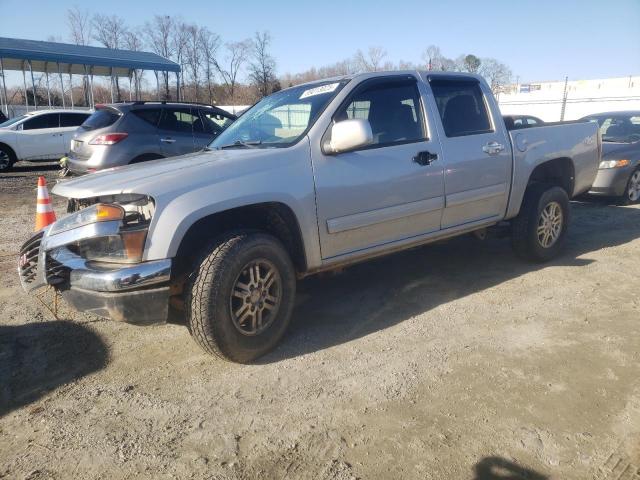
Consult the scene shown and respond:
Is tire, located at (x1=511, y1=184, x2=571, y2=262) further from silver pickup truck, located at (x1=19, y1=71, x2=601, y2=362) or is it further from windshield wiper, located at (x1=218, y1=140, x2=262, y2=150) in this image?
windshield wiper, located at (x1=218, y1=140, x2=262, y2=150)

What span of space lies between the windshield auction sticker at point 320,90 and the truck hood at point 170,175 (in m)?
0.72

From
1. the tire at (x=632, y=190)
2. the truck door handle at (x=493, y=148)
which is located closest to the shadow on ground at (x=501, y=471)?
the truck door handle at (x=493, y=148)

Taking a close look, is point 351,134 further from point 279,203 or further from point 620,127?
point 620,127

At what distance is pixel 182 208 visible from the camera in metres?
2.79

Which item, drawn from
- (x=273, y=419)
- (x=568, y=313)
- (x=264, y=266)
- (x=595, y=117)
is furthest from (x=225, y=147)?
(x=595, y=117)

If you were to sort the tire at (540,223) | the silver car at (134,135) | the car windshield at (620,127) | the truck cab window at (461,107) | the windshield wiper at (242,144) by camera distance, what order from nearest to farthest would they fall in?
1. the windshield wiper at (242,144)
2. the truck cab window at (461,107)
3. the tire at (540,223)
4. the silver car at (134,135)
5. the car windshield at (620,127)

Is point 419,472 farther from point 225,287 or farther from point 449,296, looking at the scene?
point 449,296

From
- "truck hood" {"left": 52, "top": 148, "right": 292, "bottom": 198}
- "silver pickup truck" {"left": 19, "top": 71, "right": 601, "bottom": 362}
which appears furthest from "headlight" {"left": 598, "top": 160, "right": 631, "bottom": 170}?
"truck hood" {"left": 52, "top": 148, "right": 292, "bottom": 198}

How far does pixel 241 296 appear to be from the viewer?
3.06 metres

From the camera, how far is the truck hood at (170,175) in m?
2.86

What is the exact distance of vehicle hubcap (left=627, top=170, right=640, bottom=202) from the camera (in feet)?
26.7

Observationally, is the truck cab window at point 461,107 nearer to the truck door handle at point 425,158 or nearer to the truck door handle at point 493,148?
the truck door handle at point 493,148

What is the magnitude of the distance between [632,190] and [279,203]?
7451 mm

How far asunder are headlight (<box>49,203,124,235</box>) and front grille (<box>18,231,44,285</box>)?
262 millimetres
